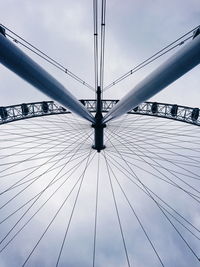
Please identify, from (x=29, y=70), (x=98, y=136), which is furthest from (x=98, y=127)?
(x=29, y=70)

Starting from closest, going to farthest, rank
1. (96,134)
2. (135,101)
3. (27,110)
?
1. (135,101)
2. (96,134)
3. (27,110)

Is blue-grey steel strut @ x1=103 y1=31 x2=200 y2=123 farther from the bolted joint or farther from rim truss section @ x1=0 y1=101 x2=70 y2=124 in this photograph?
rim truss section @ x1=0 y1=101 x2=70 y2=124

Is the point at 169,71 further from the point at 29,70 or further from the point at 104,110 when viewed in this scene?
the point at 104,110

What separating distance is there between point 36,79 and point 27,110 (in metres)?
18.7

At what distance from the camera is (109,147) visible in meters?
19.9

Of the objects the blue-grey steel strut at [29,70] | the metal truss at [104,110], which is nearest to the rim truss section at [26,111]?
the metal truss at [104,110]

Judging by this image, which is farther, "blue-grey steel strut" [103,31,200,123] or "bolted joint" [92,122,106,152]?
"bolted joint" [92,122,106,152]

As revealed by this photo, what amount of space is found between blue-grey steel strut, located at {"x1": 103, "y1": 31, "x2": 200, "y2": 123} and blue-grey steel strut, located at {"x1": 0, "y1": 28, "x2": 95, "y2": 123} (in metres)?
2.41

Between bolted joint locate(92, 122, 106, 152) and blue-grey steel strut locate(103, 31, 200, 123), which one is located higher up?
A: blue-grey steel strut locate(103, 31, 200, 123)

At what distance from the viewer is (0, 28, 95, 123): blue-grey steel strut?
21.2 feet

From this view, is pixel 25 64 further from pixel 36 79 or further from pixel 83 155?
pixel 83 155

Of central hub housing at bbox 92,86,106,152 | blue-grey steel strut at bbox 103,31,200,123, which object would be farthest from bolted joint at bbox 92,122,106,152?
blue-grey steel strut at bbox 103,31,200,123

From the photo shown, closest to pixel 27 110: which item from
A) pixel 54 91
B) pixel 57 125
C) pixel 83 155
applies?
pixel 57 125

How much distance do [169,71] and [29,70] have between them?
12.1 feet
